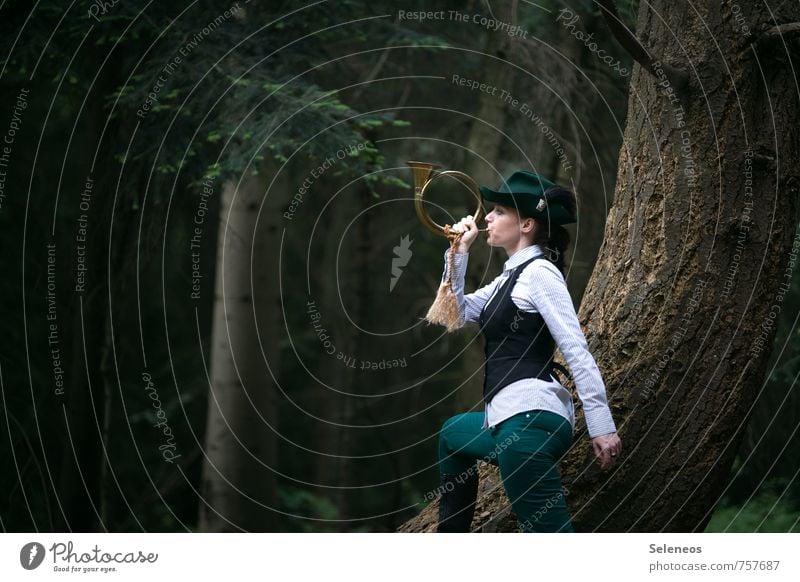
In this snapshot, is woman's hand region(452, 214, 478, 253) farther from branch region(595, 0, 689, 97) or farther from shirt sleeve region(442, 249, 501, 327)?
branch region(595, 0, 689, 97)

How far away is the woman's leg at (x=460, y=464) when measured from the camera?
157 inches

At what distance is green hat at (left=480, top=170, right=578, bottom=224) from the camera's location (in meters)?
3.93

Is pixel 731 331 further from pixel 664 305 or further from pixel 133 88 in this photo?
pixel 133 88

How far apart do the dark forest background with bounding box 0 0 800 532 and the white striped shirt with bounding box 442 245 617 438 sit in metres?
1.20

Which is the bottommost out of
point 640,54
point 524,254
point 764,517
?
point 764,517

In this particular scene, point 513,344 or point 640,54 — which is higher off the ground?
point 640,54

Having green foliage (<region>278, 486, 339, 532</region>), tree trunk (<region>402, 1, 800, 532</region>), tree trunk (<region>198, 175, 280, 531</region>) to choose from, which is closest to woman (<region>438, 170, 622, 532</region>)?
tree trunk (<region>402, 1, 800, 532</region>)

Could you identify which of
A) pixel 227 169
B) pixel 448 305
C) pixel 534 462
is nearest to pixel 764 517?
pixel 534 462

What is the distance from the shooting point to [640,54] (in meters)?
4.38

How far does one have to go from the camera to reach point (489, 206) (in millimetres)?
8070

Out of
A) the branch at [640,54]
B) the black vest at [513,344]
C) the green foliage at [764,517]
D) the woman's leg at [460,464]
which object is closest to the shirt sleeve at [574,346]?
the black vest at [513,344]

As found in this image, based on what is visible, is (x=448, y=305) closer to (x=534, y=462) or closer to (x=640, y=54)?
(x=534, y=462)

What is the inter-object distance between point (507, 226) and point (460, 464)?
3.60ft
